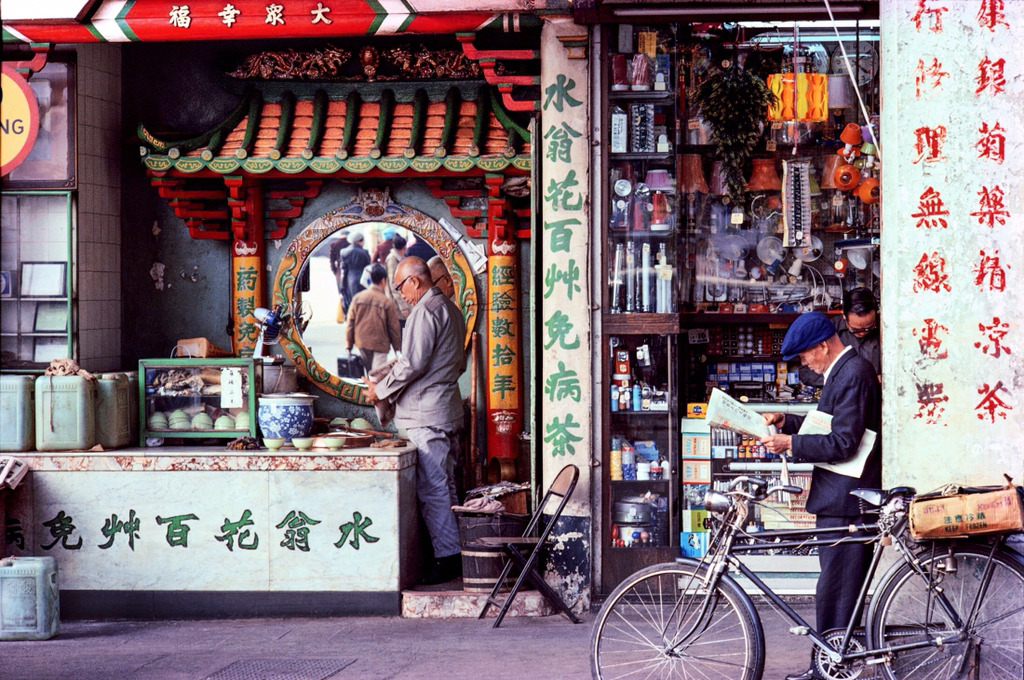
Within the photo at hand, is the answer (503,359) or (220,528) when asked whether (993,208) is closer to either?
(503,359)

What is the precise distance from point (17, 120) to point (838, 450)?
21.5ft

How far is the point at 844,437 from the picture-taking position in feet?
20.4

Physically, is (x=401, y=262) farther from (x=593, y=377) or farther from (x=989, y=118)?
(x=989, y=118)

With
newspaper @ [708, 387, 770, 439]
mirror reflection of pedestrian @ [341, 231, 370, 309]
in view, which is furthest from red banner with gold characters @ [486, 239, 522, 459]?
newspaper @ [708, 387, 770, 439]

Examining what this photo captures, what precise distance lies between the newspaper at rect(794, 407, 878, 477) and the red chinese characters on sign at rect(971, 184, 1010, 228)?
1254 mm

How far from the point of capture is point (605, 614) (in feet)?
19.6

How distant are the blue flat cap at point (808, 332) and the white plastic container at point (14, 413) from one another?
5583 mm

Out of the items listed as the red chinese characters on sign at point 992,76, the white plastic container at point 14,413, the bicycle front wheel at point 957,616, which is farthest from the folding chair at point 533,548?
the red chinese characters on sign at point 992,76

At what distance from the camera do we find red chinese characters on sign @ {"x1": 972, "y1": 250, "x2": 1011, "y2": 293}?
585 centimetres

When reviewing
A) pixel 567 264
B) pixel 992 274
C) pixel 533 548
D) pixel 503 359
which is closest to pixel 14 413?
pixel 503 359

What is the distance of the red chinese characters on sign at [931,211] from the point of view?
19.4 ft

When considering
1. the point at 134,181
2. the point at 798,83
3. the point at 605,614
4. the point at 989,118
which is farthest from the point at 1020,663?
the point at 134,181

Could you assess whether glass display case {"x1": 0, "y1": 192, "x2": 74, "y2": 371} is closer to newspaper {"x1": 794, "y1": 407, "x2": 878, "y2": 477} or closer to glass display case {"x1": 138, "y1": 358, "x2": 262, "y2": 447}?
glass display case {"x1": 138, "y1": 358, "x2": 262, "y2": 447}

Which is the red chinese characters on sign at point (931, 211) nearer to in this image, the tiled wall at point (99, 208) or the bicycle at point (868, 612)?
the bicycle at point (868, 612)
